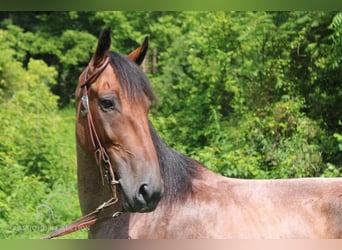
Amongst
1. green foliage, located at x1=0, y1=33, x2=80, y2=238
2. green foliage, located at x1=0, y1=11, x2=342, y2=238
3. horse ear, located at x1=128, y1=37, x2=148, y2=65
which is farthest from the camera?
green foliage, located at x1=0, y1=11, x2=342, y2=238

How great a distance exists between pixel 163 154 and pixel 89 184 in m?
0.37

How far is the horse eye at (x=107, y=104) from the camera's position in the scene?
6.84 ft

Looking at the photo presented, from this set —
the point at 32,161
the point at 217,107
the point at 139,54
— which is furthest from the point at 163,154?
the point at 217,107

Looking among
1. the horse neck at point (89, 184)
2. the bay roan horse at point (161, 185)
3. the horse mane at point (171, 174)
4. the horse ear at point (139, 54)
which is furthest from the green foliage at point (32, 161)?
the horse ear at point (139, 54)

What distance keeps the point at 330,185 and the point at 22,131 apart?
3.56 meters

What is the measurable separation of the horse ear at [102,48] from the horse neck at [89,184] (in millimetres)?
409

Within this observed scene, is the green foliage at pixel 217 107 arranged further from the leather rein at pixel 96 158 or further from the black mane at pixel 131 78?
the black mane at pixel 131 78

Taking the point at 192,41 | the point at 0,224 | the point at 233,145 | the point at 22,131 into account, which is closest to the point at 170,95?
the point at 192,41

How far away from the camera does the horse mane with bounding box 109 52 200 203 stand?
6.91 feet

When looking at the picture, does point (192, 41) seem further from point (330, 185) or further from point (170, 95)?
point (330, 185)

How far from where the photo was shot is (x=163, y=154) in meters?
2.23

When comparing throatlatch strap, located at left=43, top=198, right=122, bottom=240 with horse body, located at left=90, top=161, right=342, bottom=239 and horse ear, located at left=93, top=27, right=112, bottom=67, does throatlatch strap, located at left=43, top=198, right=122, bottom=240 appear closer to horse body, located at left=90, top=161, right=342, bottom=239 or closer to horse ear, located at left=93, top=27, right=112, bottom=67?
horse body, located at left=90, top=161, right=342, bottom=239

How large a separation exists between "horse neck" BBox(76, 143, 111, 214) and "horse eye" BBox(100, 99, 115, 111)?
0.25 metres

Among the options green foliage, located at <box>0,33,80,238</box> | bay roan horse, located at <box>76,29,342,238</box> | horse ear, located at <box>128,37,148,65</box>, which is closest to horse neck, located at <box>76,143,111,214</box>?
bay roan horse, located at <box>76,29,342,238</box>
